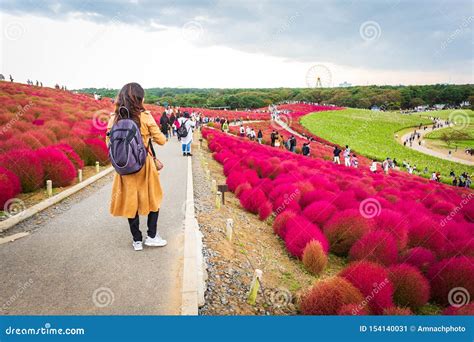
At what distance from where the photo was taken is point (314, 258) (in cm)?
562

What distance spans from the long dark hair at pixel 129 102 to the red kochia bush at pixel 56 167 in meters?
5.33

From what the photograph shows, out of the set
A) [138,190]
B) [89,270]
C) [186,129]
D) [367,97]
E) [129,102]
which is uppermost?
[367,97]

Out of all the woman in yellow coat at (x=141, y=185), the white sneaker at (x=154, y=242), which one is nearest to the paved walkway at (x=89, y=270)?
the white sneaker at (x=154, y=242)

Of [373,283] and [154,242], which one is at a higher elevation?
[154,242]

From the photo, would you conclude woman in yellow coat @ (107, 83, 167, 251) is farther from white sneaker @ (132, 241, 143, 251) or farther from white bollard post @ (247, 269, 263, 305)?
white bollard post @ (247, 269, 263, 305)

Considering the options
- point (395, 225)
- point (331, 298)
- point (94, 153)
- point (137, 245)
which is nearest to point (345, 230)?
point (395, 225)

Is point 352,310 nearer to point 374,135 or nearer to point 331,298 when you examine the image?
point 331,298

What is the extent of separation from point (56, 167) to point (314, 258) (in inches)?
269

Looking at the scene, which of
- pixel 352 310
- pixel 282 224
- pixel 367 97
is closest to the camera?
pixel 352 310

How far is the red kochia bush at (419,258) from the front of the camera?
5660 mm

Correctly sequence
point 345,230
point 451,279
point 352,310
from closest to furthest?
1. point 352,310
2. point 451,279
3. point 345,230

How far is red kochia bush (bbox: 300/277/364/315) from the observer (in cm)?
392

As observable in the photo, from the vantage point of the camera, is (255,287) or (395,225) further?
(395,225)
